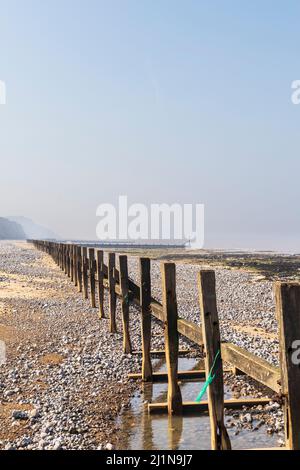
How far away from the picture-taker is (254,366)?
21.2ft

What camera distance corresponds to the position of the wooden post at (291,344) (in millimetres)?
5262

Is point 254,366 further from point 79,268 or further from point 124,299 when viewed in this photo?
point 79,268

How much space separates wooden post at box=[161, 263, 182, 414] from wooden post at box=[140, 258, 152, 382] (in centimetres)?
178

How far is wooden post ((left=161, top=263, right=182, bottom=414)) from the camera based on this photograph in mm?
8836

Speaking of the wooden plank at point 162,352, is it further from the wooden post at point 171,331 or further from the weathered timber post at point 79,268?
the weathered timber post at point 79,268

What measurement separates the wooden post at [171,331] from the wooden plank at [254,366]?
1.85 m

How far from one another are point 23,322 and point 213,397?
1150 centimetres

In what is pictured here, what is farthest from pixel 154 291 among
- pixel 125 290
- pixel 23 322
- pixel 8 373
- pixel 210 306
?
pixel 210 306

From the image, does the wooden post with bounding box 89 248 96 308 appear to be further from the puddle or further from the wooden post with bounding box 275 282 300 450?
the wooden post with bounding box 275 282 300 450

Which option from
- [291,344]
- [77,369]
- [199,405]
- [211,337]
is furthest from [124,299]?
[291,344]

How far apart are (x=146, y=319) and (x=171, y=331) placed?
6.71 ft

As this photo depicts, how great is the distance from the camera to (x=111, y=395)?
978 centimetres
